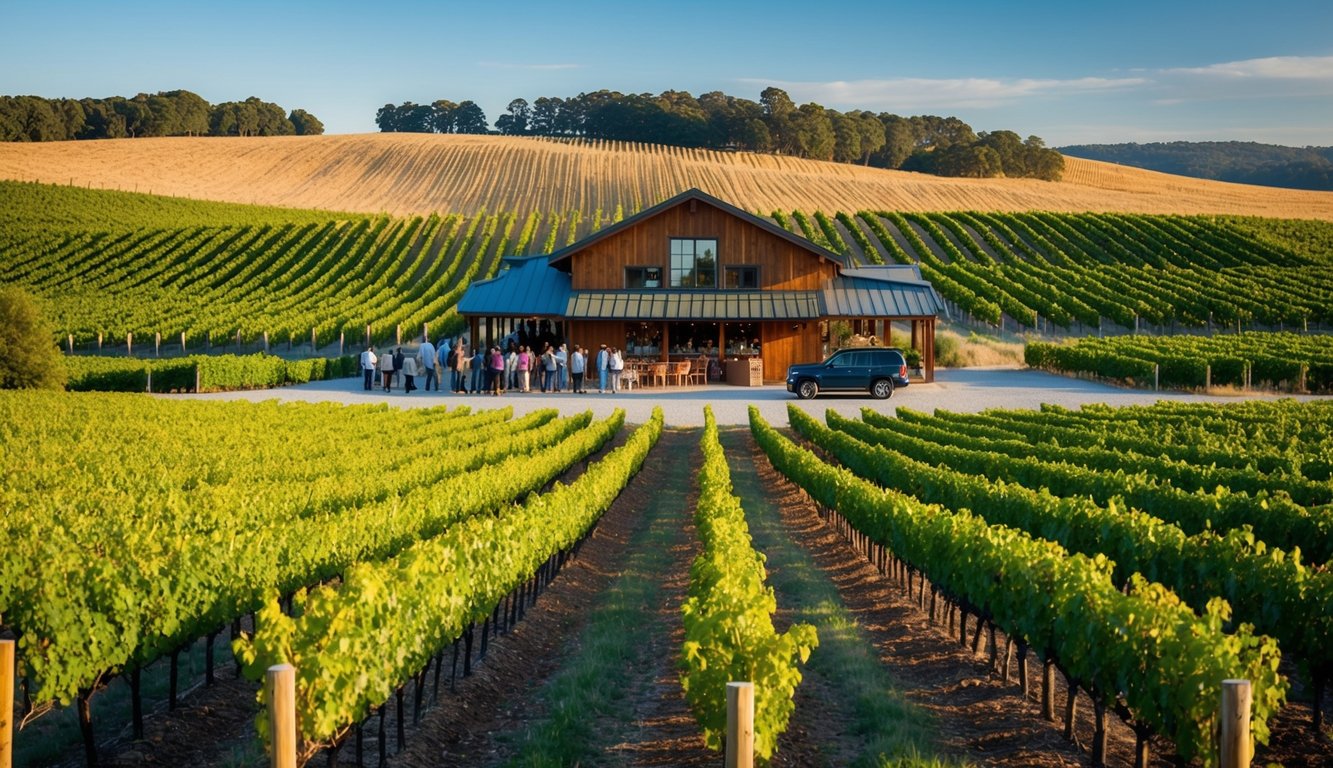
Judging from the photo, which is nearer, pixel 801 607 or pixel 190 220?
pixel 801 607

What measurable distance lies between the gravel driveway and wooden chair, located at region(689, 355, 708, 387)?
70 cm

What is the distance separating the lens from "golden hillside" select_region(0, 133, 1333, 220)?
91.8 m

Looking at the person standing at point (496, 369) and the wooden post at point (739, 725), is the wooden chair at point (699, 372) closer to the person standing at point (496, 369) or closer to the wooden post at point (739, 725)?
the person standing at point (496, 369)

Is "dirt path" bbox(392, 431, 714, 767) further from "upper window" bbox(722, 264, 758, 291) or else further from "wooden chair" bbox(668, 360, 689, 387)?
"upper window" bbox(722, 264, 758, 291)

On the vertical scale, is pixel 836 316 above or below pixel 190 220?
below

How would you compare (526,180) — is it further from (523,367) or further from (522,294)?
(523,367)

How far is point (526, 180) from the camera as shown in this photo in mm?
98812

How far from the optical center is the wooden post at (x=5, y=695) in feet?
21.8

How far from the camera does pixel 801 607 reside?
41.5 ft

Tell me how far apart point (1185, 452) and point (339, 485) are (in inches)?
522

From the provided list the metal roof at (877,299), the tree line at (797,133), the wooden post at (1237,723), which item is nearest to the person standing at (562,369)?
the metal roof at (877,299)

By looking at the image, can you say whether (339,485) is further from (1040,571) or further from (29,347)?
(29,347)

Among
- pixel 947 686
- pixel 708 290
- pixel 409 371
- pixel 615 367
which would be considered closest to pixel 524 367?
pixel 615 367

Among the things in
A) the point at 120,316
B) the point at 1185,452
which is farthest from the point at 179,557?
the point at 120,316
